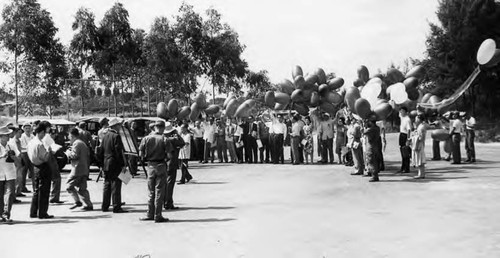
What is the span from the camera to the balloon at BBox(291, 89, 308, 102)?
2011 centimetres

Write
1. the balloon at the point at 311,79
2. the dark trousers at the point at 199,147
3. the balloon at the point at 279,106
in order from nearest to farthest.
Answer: the balloon at the point at 311,79 < the balloon at the point at 279,106 < the dark trousers at the point at 199,147

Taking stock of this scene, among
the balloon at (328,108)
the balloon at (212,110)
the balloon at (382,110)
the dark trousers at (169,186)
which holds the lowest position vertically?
the dark trousers at (169,186)

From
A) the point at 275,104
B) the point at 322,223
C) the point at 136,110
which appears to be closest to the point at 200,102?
the point at 275,104

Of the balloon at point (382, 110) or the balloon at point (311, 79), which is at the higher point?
the balloon at point (311, 79)

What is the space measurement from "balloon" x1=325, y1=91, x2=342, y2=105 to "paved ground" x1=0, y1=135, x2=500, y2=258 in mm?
6041

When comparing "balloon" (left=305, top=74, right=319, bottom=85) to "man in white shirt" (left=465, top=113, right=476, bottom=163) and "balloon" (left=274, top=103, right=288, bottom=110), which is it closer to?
"balloon" (left=274, top=103, right=288, bottom=110)

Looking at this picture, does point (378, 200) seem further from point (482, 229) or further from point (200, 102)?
point (200, 102)

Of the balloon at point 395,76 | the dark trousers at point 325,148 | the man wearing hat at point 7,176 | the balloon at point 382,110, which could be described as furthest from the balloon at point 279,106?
the man wearing hat at point 7,176

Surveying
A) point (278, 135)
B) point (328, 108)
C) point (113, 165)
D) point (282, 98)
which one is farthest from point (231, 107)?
point (113, 165)

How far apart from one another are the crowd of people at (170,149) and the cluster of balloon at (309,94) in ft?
1.56

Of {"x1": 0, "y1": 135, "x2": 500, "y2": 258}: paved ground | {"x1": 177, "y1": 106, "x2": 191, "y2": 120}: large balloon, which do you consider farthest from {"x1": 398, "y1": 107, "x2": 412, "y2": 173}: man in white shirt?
{"x1": 177, "y1": 106, "x2": 191, "y2": 120}: large balloon

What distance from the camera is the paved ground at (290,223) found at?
7.14 m

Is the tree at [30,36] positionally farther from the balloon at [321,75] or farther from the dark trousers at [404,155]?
the dark trousers at [404,155]

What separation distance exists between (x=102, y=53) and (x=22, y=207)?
2395cm
